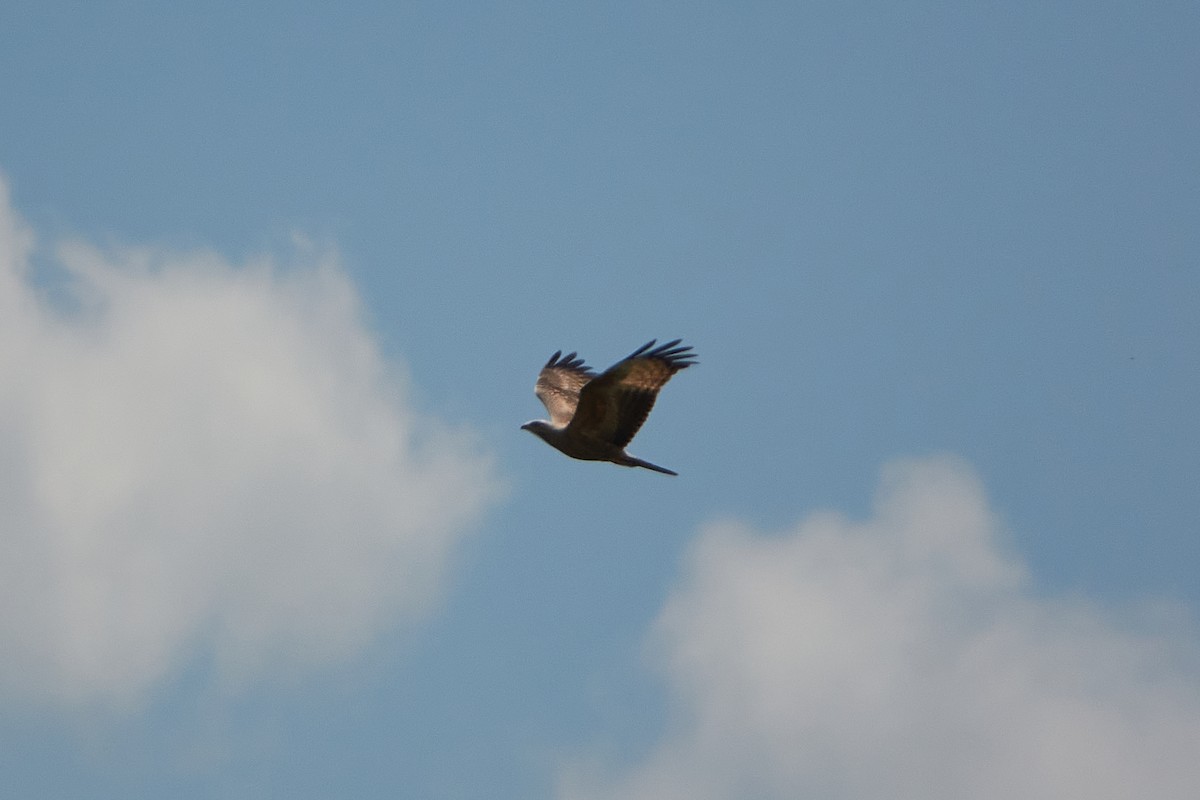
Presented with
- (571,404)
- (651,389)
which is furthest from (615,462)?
(571,404)

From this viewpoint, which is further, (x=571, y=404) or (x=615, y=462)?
(x=571, y=404)

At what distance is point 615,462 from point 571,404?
316 centimetres

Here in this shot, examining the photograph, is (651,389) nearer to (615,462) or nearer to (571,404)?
(615,462)

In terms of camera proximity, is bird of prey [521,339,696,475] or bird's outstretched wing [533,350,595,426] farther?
bird's outstretched wing [533,350,595,426]

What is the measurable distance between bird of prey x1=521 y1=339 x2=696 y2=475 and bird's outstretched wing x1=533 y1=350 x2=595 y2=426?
86.2 inches

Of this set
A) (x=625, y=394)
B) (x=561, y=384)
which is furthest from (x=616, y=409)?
(x=561, y=384)

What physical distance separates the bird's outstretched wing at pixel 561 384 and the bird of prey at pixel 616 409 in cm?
219

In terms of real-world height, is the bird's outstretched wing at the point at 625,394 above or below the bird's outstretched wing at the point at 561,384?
below

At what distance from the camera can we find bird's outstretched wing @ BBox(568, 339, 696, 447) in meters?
17.8

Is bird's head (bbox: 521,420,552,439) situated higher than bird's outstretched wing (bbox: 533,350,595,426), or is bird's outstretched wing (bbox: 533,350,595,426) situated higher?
bird's outstretched wing (bbox: 533,350,595,426)

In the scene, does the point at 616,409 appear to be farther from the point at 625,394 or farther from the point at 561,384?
the point at 561,384

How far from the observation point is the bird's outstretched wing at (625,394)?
1784cm

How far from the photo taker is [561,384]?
890 inches

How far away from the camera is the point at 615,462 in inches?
742
